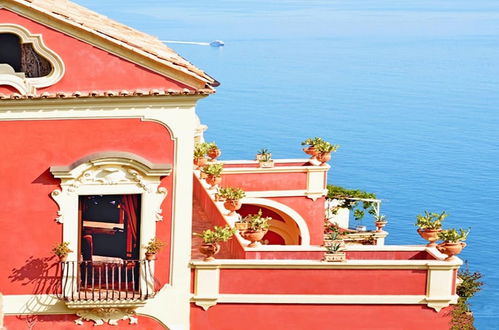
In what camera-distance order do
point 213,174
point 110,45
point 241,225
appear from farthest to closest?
point 213,174 → point 241,225 → point 110,45

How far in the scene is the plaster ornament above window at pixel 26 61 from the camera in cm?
1927

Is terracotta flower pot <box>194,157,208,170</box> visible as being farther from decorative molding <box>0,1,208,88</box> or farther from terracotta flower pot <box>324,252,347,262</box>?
decorative molding <box>0,1,208,88</box>

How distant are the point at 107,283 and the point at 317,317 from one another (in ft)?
12.5

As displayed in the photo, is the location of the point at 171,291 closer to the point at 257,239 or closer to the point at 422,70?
the point at 257,239

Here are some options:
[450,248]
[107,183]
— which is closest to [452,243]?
[450,248]

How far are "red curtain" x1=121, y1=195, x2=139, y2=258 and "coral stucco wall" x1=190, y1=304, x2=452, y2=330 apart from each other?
1527 mm

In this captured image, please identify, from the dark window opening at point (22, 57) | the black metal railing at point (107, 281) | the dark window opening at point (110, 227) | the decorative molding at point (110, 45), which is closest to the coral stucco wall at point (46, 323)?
the black metal railing at point (107, 281)

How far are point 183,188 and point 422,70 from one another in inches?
3979

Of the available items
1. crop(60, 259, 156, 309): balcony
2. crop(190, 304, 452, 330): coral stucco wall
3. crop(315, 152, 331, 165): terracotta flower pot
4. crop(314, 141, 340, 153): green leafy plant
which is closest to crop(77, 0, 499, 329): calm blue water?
crop(315, 152, 331, 165): terracotta flower pot

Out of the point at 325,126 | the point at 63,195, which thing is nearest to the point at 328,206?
the point at 63,195

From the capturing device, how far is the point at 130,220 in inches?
811

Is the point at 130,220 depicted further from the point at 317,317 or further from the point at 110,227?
the point at 317,317

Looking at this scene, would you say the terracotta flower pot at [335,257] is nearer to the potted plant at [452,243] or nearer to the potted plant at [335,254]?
the potted plant at [335,254]

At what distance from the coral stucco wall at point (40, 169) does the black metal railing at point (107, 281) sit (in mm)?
336
